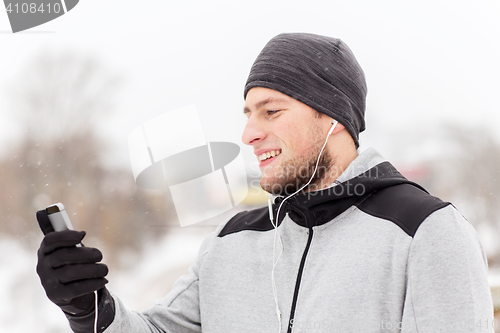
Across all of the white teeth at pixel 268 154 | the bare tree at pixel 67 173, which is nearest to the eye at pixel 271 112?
the white teeth at pixel 268 154

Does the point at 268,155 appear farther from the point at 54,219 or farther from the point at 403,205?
the point at 54,219

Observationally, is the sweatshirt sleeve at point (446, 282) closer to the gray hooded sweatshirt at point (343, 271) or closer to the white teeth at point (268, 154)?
the gray hooded sweatshirt at point (343, 271)

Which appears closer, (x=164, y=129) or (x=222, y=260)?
(x=222, y=260)

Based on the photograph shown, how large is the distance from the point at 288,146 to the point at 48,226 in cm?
58

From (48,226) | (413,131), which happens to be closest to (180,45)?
(413,131)

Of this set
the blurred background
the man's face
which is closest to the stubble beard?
the man's face

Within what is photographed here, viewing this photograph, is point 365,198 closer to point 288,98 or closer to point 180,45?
point 288,98

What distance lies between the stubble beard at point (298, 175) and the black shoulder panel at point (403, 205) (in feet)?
0.50

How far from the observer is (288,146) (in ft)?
3.13

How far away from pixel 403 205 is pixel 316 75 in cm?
42

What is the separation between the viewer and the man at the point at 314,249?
2.20ft

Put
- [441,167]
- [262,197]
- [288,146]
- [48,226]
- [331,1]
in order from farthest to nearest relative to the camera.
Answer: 1. [331,1]
2. [441,167]
3. [262,197]
4. [288,146]
5. [48,226]

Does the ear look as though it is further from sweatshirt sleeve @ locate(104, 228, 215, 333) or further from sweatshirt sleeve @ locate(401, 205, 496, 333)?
sweatshirt sleeve @ locate(104, 228, 215, 333)

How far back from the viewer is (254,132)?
99 cm
